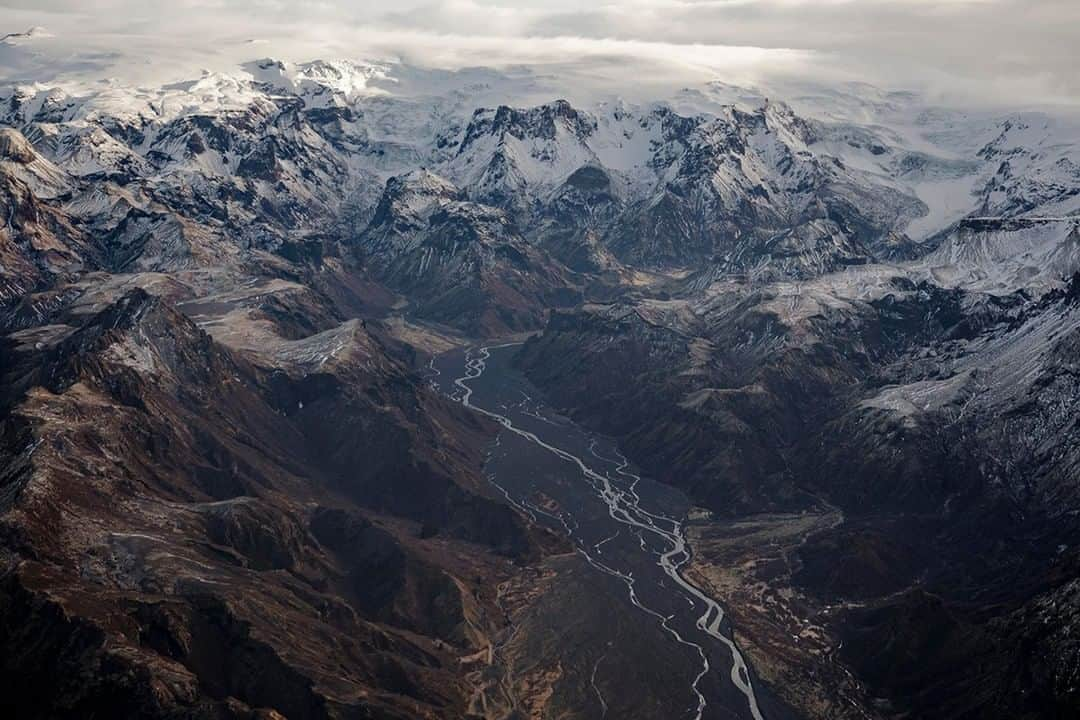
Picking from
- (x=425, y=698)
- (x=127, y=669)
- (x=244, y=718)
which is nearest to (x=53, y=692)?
(x=127, y=669)

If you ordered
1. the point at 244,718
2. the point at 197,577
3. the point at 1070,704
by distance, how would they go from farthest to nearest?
1. the point at 197,577
2. the point at 1070,704
3. the point at 244,718

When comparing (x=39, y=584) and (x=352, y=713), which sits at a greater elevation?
(x=39, y=584)

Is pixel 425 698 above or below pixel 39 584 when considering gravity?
below

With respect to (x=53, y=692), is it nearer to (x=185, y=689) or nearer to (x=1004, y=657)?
(x=185, y=689)

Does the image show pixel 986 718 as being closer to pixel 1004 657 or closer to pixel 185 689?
pixel 1004 657

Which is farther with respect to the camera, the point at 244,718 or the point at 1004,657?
the point at 1004,657

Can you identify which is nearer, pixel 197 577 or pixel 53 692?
pixel 53 692

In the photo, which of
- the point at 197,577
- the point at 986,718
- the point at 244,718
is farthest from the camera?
the point at 197,577

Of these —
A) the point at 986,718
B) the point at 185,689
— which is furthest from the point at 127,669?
the point at 986,718

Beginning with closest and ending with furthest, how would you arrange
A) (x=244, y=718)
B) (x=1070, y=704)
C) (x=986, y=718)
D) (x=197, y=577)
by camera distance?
(x=244, y=718), (x=1070, y=704), (x=986, y=718), (x=197, y=577)
